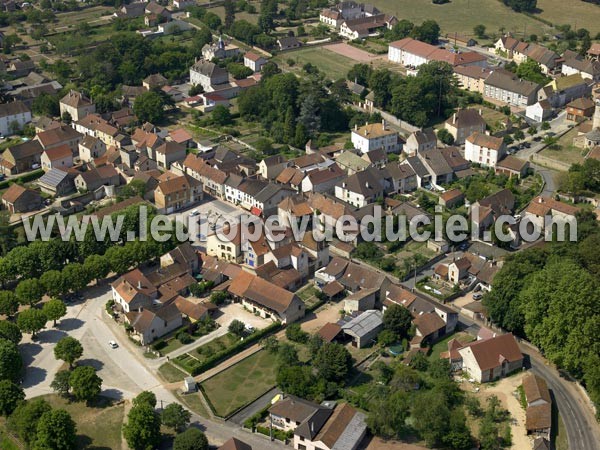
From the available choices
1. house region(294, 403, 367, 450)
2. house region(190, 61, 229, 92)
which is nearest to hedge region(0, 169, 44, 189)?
house region(190, 61, 229, 92)

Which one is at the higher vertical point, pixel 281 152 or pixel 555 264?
pixel 555 264

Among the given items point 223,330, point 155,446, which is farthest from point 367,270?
point 155,446

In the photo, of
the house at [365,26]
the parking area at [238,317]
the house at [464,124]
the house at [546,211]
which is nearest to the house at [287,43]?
the house at [365,26]

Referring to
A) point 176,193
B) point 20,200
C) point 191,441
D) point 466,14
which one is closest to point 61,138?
point 20,200

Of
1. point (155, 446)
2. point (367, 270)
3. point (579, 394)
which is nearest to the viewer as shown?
point (155, 446)

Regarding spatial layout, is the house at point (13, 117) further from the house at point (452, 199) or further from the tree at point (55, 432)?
the tree at point (55, 432)

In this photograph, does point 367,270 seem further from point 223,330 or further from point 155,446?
point 155,446
